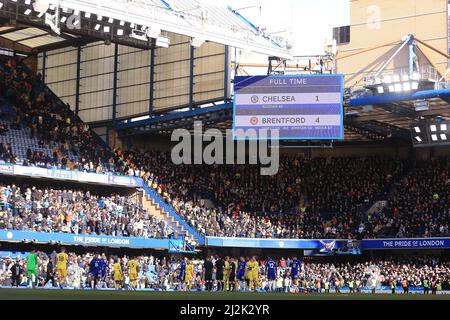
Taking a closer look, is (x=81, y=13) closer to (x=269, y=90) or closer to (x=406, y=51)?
(x=269, y=90)

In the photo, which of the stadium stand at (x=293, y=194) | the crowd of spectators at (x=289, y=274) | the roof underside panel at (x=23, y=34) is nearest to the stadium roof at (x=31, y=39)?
the roof underside panel at (x=23, y=34)

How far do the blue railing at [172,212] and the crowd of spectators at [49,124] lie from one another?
10.0 ft

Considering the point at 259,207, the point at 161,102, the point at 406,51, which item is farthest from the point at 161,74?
the point at 406,51

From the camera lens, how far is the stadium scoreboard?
49.5 m

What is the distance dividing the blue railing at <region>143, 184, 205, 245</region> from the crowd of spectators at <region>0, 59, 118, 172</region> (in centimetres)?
305

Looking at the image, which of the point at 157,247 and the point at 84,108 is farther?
the point at 84,108

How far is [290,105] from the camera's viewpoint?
165ft

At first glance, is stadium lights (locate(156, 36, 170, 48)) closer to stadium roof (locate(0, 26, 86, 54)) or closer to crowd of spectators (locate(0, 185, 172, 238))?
crowd of spectators (locate(0, 185, 172, 238))

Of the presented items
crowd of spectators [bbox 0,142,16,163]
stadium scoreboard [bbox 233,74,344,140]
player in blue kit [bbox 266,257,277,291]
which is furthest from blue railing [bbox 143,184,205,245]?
crowd of spectators [bbox 0,142,16,163]

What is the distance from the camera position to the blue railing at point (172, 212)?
5122 centimetres

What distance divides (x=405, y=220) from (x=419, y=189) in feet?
9.71

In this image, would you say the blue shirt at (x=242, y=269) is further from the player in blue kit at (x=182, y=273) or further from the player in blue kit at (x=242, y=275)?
the player in blue kit at (x=182, y=273)

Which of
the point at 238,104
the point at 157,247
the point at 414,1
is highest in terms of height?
the point at 414,1

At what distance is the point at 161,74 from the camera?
183 feet
